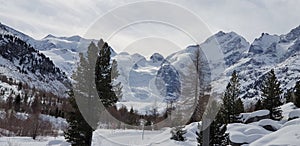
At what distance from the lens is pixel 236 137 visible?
1027 inches

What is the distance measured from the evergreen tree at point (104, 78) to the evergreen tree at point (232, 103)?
17623 millimetres

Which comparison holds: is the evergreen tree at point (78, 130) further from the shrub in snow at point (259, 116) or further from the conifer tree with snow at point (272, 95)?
the conifer tree with snow at point (272, 95)

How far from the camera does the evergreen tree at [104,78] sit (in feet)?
77.6

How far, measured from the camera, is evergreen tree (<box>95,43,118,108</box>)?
931 inches

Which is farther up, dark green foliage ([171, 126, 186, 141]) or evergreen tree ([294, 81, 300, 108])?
evergreen tree ([294, 81, 300, 108])

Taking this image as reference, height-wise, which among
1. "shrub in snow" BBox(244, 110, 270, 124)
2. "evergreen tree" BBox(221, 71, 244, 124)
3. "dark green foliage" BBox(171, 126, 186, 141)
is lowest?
"dark green foliage" BBox(171, 126, 186, 141)

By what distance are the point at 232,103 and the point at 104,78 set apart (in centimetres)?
2302

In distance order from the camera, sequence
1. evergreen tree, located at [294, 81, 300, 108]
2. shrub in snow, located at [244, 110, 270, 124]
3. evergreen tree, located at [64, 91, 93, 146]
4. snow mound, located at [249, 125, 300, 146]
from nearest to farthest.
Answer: snow mound, located at [249, 125, 300, 146] → evergreen tree, located at [64, 91, 93, 146] → shrub in snow, located at [244, 110, 270, 124] → evergreen tree, located at [294, 81, 300, 108]

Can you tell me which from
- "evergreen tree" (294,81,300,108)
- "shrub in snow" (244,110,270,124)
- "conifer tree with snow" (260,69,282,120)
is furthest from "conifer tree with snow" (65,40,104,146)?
"evergreen tree" (294,81,300,108)

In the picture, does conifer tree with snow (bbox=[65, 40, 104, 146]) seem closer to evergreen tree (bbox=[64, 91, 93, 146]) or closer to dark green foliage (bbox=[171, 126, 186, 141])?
evergreen tree (bbox=[64, 91, 93, 146])

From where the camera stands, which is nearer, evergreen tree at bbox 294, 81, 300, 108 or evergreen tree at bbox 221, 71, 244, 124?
evergreen tree at bbox 294, 81, 300, 108

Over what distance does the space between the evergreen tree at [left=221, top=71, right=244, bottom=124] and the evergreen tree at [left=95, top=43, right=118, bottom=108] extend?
17623 mm

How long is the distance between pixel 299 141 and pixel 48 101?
15401 centimetres

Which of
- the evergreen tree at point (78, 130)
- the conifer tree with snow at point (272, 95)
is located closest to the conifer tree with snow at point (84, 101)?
the evergreen tree at point (78, 130)
